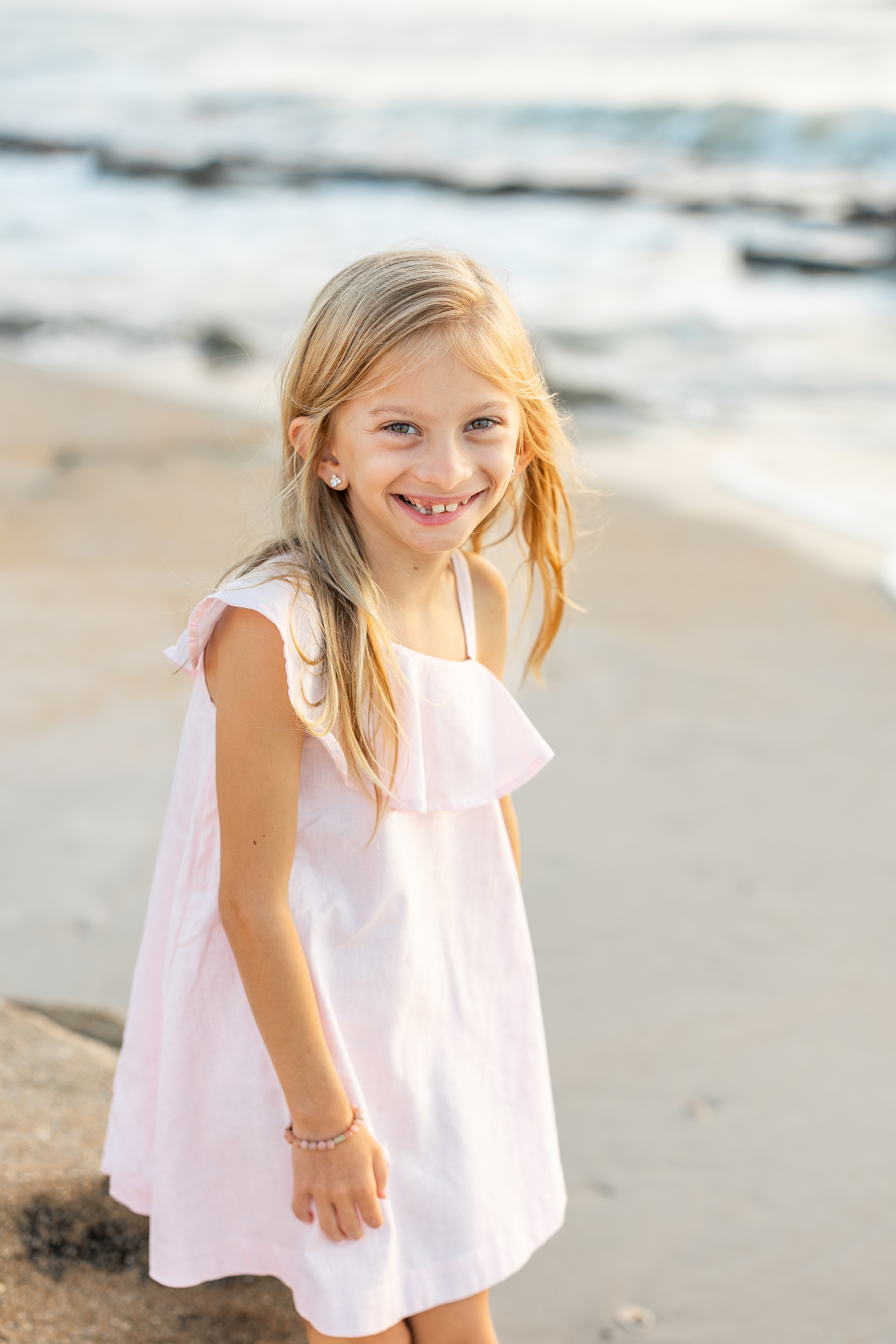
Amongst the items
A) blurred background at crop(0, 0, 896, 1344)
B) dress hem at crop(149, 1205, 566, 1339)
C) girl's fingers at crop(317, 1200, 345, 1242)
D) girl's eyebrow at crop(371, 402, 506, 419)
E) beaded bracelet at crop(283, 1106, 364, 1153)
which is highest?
girl's eyebrow at crop(371, 402, 506, 419)

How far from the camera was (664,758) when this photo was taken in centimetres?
368

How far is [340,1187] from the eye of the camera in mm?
1445

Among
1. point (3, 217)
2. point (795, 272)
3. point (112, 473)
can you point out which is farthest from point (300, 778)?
point (3, 217)


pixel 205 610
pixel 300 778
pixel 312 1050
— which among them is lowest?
pixel 312 1050

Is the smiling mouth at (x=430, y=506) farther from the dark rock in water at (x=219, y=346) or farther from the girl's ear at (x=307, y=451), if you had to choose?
the dark rock in water at (x=219, y=346)

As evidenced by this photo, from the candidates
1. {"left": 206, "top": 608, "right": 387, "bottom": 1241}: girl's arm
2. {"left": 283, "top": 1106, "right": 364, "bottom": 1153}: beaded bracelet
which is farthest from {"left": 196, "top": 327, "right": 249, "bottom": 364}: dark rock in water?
{"left": 283, "top": 1106, "right": 364, "bottom": 1153}: beaded bracelet

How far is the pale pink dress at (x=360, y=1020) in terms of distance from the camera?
1479 mm

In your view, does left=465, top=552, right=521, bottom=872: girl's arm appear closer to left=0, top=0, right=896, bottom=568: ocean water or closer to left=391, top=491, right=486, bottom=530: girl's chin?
left=391, top=491, right=486, bottom=530: girl's chin

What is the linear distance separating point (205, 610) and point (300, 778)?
0.24m

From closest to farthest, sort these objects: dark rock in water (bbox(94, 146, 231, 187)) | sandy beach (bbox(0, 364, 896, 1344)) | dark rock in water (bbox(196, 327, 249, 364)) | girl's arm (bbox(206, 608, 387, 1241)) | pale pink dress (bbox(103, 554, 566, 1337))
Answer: girl's arm (bbox(206, 608, 387, 1241)) < pale pink dress (bbox(103, 554, 566, 1337)) < sandy beach (bbox(0, 364, 896, 1344)) < dark rock in water (bbox(196, 327, 249, 364)) < dark rock in water (bbox(94, 146, 231, 187))

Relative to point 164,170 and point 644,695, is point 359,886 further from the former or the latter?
point 164,170

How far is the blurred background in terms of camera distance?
2.20 m

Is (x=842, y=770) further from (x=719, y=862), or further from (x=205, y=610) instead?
(x=205, y=610)

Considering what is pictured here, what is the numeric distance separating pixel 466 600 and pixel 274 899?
541mm
